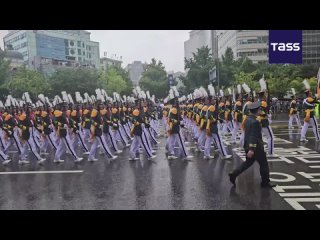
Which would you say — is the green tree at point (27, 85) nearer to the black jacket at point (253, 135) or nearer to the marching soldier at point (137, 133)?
the marching soldier at point (137, 133)

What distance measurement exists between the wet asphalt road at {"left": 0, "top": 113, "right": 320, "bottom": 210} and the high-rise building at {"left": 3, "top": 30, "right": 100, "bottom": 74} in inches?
1282

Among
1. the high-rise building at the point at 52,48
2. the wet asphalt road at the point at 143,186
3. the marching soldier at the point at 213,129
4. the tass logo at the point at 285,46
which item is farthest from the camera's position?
the high-rise building at the point at 52,48

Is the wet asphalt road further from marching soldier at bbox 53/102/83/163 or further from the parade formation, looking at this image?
the parade formation

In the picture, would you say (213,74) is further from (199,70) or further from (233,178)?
(233,178)

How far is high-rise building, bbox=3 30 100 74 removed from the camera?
45.6 m

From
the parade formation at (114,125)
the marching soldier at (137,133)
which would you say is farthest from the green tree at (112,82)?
the marching soldier at (137,133)

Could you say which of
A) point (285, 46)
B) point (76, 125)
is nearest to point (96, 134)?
point (76, 125)

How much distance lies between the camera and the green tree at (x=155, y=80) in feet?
109

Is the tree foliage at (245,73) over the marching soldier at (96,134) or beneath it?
over

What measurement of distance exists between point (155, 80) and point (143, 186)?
28908mm

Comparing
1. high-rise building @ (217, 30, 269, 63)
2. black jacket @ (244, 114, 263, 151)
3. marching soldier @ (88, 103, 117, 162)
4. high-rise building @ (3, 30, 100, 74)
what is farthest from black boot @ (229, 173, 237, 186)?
high-rise building @ (217, 30, 269, 63)

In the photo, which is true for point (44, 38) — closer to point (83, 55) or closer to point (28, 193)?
point (83, 55)

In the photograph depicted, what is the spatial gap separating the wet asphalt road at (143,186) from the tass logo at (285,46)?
3.21m
